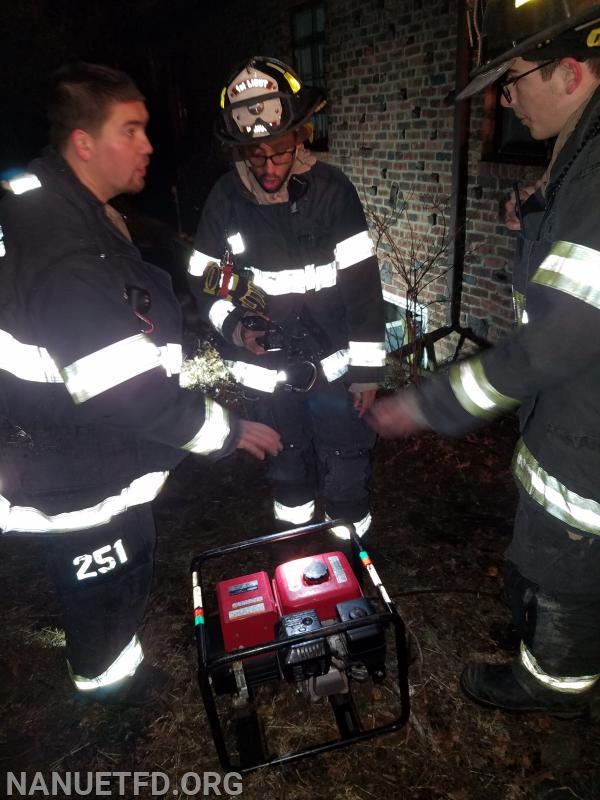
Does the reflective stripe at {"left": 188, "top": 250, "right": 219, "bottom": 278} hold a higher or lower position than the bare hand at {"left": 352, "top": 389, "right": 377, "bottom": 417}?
higher

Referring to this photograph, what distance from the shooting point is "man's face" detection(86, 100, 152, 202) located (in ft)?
6.30

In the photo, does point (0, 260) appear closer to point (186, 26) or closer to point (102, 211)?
point (102, 211)

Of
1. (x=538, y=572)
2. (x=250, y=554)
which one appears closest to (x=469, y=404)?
(x=538, y=572)

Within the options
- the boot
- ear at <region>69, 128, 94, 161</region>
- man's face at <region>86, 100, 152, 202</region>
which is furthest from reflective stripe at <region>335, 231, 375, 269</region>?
the boot

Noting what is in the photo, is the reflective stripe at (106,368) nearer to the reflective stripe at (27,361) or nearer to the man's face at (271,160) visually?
the reflective stripe at (27,361)

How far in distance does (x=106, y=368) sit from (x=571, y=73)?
5.95 feet

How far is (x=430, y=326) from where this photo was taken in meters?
6.30

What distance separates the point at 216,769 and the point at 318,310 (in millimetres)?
2305

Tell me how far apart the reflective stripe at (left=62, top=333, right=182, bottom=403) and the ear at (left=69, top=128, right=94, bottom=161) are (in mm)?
772

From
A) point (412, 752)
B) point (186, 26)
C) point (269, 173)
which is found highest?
point (186, 26)

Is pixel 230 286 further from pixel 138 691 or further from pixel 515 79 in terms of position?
pixel 138 691

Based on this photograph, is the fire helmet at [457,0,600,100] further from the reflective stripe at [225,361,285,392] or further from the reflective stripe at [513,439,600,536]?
the reflective stripe at [225,361,285,392]

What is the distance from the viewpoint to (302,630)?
203 cm

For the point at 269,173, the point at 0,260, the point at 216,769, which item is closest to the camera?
the point at 0,260
